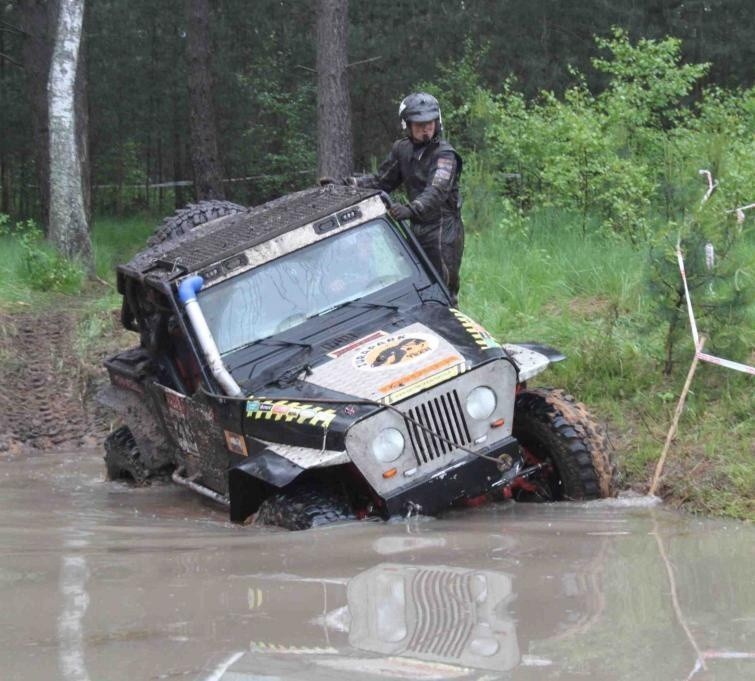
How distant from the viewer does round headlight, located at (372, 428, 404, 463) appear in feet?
20.4

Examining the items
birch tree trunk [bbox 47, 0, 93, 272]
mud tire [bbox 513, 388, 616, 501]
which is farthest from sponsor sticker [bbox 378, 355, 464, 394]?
birch tree trunk [bbox 47, 0, 93, 272]

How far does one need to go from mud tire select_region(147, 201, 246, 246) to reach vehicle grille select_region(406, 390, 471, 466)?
9.59 ft

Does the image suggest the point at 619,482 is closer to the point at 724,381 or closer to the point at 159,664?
the point at 724,381

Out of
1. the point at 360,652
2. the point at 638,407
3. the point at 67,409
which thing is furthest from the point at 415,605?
the point at 67,409

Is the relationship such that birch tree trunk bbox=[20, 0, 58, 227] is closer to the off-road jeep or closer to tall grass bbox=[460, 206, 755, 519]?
tall grass bbox=[460, 206, 755, 519]

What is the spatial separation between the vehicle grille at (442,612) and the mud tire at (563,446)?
188 centimetres

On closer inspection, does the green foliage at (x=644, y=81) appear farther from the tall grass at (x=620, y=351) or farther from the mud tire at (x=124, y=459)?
the mud tire at (x=124, y=459)

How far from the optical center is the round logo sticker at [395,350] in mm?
6645

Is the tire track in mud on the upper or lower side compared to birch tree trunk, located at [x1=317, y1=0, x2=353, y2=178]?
lower

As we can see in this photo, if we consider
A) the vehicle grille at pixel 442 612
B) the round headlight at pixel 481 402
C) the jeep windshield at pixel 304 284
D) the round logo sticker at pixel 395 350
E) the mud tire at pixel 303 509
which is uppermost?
the jeep windshield at pixel 304 284

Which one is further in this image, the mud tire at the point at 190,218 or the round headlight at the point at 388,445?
the mud tire at the point at 190,218

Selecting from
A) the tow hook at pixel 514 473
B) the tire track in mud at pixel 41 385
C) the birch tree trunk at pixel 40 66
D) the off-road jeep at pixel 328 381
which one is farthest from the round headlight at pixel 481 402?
the birch tree trunk at pixel 40 66

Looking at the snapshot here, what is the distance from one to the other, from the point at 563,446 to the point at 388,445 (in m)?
1.25

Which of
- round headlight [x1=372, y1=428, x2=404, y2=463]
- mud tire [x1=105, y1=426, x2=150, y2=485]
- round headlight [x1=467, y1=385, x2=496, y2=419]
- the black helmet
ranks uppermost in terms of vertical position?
the black helmet
